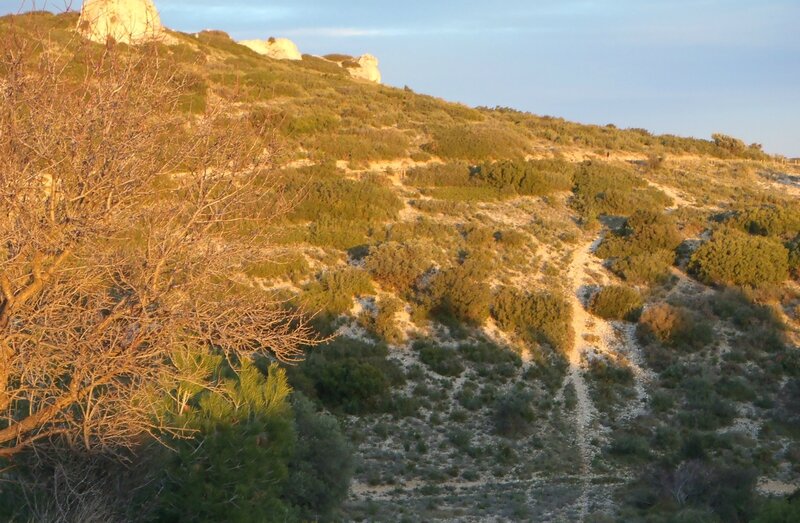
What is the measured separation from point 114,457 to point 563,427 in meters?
13.7

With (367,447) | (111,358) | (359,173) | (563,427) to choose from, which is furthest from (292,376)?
(359,173)

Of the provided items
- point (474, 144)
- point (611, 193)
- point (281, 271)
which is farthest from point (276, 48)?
point (281, 271)

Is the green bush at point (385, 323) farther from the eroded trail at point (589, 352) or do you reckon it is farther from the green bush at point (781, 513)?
the green bush at point (781, 513)

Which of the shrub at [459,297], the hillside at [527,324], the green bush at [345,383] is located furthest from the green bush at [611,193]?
the green bush at [345,383]

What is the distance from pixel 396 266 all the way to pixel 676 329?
8387 millimetres

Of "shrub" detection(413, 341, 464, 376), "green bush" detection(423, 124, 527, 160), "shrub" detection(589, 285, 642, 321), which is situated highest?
"green bush" detection(423, 124, 527, 160)

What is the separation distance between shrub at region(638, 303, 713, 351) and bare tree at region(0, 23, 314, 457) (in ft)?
58.2

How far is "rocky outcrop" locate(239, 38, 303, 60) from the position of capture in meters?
71.2

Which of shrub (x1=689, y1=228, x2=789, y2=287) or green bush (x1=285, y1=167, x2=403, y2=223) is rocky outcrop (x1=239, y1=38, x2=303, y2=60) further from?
shrub (x1=689, y1=228, x2=789, y2=287)

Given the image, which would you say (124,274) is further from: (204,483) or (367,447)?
(367,447)

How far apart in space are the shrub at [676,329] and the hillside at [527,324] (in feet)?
0.18

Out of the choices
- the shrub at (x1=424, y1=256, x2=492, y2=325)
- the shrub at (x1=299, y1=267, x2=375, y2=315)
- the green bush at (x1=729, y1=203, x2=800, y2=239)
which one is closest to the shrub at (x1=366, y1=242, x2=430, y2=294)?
the shrub at (x1=299, y1=267, x2=375, y2=315)

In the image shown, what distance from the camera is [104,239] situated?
23.7 ft

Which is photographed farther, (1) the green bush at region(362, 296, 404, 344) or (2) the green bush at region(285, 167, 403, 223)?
(2) the green bush at region(285, 167, 403, 223)
